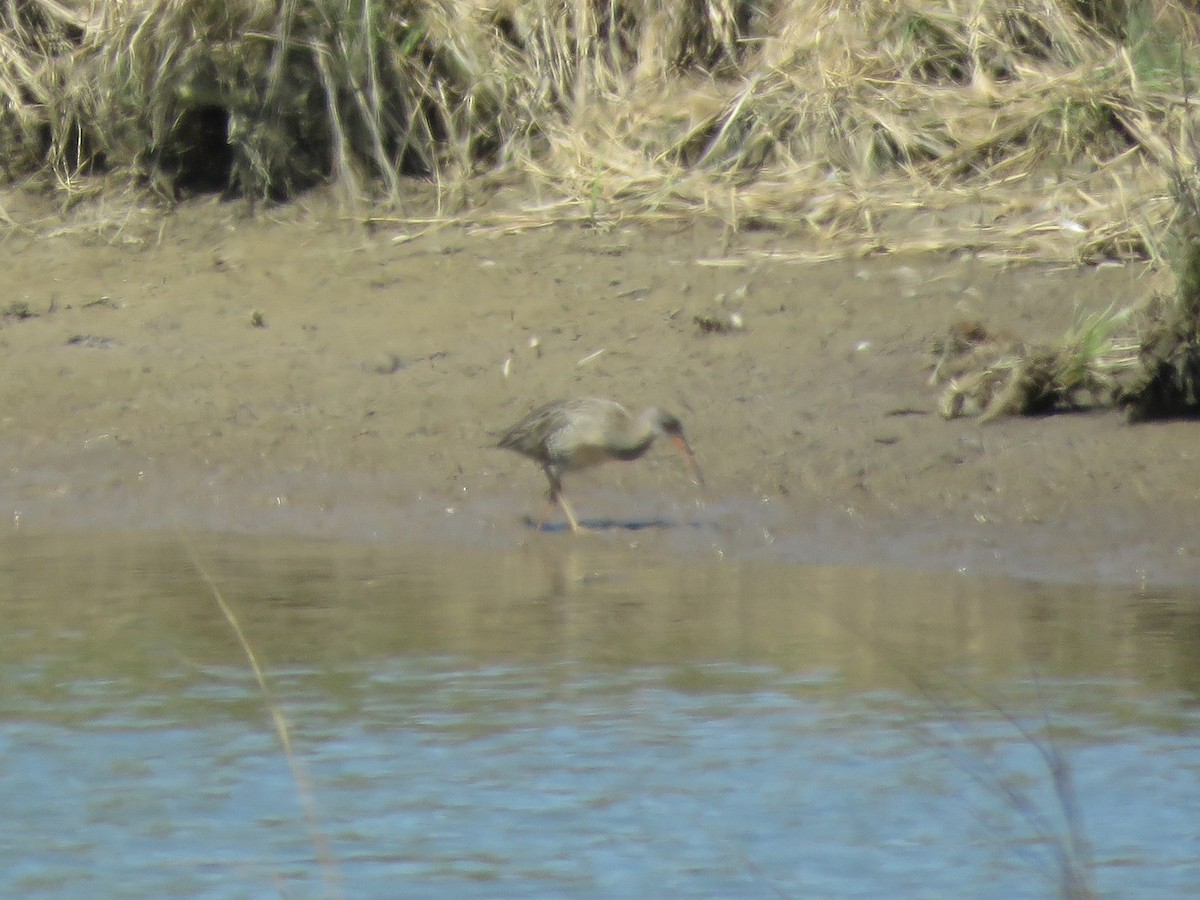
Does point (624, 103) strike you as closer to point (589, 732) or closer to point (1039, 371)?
point (1039, 371)

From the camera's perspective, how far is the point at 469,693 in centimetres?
550

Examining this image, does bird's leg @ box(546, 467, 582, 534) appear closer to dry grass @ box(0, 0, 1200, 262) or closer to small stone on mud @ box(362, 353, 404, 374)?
small stone on mud @ box(362, 353, 404, 374)

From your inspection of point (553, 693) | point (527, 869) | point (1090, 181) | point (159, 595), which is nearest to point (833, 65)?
point (1090, 181)

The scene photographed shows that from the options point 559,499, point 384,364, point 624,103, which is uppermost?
point 624,103

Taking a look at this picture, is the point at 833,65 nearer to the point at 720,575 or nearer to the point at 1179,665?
the point at 720,575

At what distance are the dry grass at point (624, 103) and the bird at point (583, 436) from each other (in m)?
2.22

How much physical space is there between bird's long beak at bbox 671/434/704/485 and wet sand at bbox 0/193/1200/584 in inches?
2.4

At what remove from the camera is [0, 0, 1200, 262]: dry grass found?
9.96 m

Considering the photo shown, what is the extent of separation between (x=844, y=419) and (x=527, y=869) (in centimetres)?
421

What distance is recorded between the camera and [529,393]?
8.74 metres

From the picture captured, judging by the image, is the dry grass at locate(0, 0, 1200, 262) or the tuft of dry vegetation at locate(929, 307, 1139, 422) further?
the dry grass at locate(0, 0, 1200, 262)

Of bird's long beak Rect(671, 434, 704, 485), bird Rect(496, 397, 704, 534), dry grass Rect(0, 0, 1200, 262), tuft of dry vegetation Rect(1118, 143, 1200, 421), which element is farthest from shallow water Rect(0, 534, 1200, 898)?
dry grass Rect(0, 0, 1200, 262)

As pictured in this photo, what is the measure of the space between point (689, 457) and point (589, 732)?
2768 mm

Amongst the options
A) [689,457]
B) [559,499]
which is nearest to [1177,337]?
[689,457]
